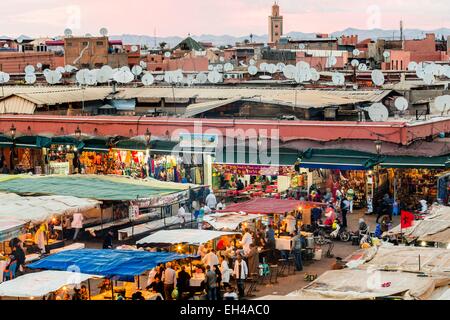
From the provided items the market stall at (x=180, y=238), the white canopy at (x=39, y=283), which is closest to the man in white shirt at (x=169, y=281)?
the market stall at (x=180, y=238)

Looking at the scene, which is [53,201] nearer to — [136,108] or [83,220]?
[83,220]

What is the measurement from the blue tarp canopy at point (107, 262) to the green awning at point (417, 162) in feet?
25.1

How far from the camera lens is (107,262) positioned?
11.1 meters

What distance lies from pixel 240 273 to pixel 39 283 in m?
3.69

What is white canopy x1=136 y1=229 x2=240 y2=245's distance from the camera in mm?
13078

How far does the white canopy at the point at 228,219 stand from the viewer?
14.6 m

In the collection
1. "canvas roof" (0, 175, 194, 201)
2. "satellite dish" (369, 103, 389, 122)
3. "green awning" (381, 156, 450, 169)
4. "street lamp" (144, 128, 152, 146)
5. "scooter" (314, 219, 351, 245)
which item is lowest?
"scooter" (314, 219, 351, 245)

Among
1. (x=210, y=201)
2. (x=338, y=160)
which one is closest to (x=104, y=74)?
(x=210, y=201)

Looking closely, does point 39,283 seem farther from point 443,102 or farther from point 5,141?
point 5,141

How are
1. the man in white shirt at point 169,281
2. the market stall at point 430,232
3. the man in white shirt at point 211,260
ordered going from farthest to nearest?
1. the man in white shirt at point 211,260
2. the man in white shirt at point 169,281
3. the market stall at point 430,232

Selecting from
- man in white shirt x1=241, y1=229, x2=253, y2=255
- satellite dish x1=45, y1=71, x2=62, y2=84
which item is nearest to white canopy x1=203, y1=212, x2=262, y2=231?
man in white shirt x1=241, y1=229, x2=253, y2=255

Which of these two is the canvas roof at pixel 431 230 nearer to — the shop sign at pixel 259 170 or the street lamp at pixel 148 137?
the shop sign at pixel 259 170

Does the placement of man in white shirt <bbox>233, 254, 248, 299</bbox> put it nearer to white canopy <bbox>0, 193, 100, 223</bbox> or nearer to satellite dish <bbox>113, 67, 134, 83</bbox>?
white canopy <bbox>0, 193, 100, 223</bbox>

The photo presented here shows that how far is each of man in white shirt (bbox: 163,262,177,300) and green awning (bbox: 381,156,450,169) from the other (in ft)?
24.6
